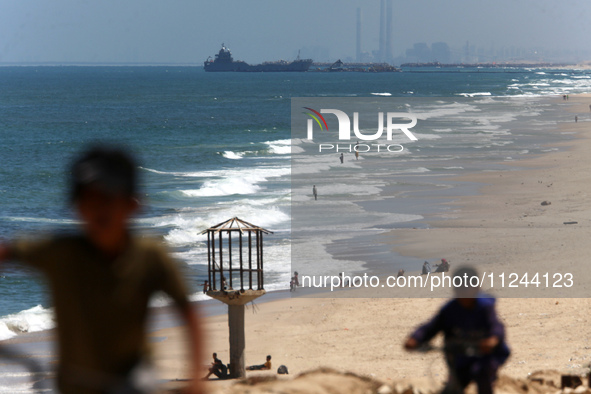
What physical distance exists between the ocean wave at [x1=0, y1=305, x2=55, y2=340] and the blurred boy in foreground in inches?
551

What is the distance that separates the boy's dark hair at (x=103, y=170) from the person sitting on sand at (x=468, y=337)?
6.72ft

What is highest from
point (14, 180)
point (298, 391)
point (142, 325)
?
point (142, 325)

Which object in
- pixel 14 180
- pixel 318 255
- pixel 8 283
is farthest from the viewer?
pixel 14 180

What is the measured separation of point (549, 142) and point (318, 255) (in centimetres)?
3232

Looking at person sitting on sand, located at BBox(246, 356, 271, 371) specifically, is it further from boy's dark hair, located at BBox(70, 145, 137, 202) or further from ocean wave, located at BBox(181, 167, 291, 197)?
ocean wave, located at BBox(181, 167, 291, 197)

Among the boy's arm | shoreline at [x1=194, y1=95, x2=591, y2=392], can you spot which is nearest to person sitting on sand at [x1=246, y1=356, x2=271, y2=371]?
shoreline at [x1=194, y1=95, x2=591, y2=392]

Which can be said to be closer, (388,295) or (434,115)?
(388,295)

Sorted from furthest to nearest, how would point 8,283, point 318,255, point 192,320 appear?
point 318,255 → point 8,283 → point 192,320

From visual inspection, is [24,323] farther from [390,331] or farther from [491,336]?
[491,336]

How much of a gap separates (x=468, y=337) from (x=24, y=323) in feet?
45.7

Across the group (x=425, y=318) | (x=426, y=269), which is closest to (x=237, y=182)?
(x=426, y=269)

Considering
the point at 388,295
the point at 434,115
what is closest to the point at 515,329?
the point at 388,295

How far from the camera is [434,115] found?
7350cm

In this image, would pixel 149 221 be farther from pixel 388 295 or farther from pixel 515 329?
pixel 515 329
